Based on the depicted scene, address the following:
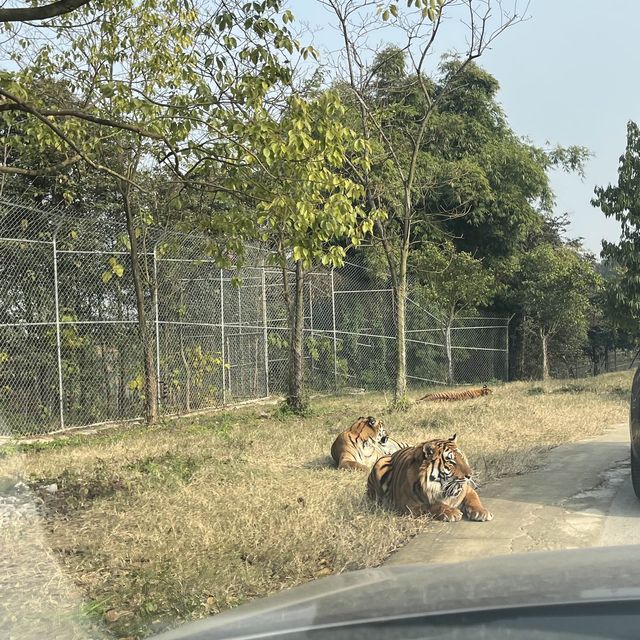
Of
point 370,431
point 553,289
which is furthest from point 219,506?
point 553,289

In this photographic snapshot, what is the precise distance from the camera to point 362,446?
26.0 feet

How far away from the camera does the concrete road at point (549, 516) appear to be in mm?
5152

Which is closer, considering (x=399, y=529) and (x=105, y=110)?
(x=399, y=529)

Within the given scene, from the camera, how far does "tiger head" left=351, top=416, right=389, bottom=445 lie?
26.3ft

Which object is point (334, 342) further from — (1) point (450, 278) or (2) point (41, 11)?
(2) point (41, 11)

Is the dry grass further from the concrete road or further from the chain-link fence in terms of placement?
the chain-link fence

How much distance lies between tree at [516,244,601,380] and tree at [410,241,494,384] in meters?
2.66

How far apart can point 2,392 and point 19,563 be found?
7.09m

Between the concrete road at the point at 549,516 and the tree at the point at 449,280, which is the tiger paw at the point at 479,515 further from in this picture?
the tree at the point at 449,280

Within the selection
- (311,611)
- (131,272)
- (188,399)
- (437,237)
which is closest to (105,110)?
(131,272)

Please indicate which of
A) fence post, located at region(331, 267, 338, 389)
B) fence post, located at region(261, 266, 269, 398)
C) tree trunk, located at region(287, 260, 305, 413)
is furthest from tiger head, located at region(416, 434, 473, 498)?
fence post, located at region(331, 267, 338, 389)

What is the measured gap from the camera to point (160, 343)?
45.5 feet

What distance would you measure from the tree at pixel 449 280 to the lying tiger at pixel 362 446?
1196 centimetres

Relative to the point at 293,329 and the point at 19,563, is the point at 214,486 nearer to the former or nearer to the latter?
the point at 19,563
